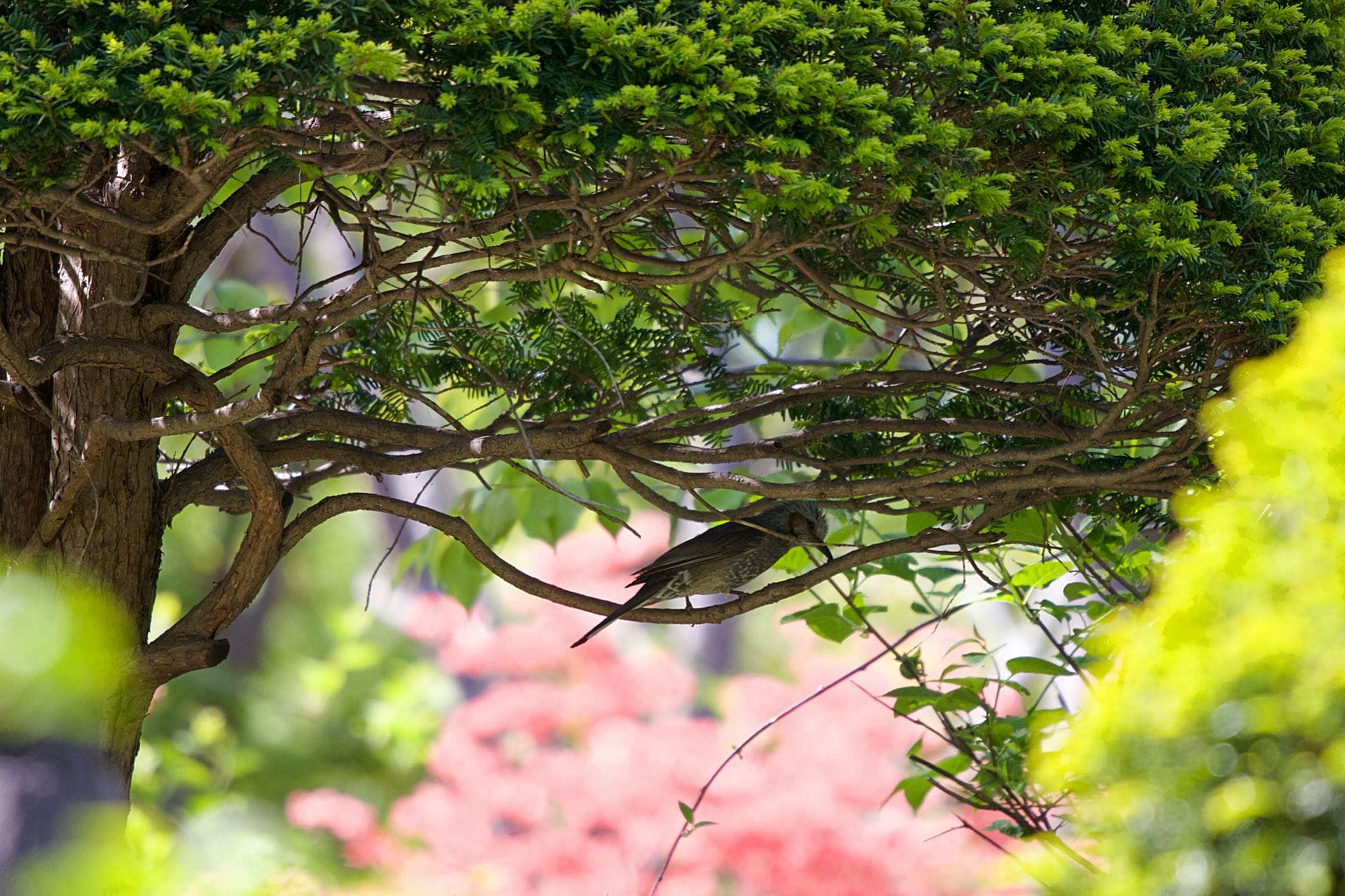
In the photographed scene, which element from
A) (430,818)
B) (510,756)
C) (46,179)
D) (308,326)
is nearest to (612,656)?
(510,756)

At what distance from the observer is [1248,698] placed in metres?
0.91

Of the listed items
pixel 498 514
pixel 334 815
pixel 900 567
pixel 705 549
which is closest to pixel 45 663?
pixel 705 549

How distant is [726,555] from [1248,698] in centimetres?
143

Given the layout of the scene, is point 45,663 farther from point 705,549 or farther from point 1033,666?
point 1033,666

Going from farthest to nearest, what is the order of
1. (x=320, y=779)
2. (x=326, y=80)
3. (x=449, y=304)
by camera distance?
(x=320, y=779)
(x=449, y=304)
(x=326, y=80)

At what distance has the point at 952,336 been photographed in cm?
191

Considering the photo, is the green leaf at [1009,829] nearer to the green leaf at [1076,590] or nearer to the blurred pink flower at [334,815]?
the green leaf at [1076,590]

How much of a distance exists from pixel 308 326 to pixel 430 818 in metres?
4.76

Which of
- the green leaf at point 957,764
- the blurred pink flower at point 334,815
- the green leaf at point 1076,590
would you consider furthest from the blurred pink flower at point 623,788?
the green leaf at point 1076,590

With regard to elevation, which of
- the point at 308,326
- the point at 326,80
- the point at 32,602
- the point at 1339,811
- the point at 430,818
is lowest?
the point at 1339,811

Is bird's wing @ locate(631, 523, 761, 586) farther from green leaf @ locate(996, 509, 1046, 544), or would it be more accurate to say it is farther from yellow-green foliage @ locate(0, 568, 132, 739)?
yellow-green foliage @ locate(0, 568, 132, 739)

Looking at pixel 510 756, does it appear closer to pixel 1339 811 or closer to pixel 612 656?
pixel 612 656

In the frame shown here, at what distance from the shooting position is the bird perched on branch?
226 centimetres

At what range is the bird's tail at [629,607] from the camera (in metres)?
2.13
